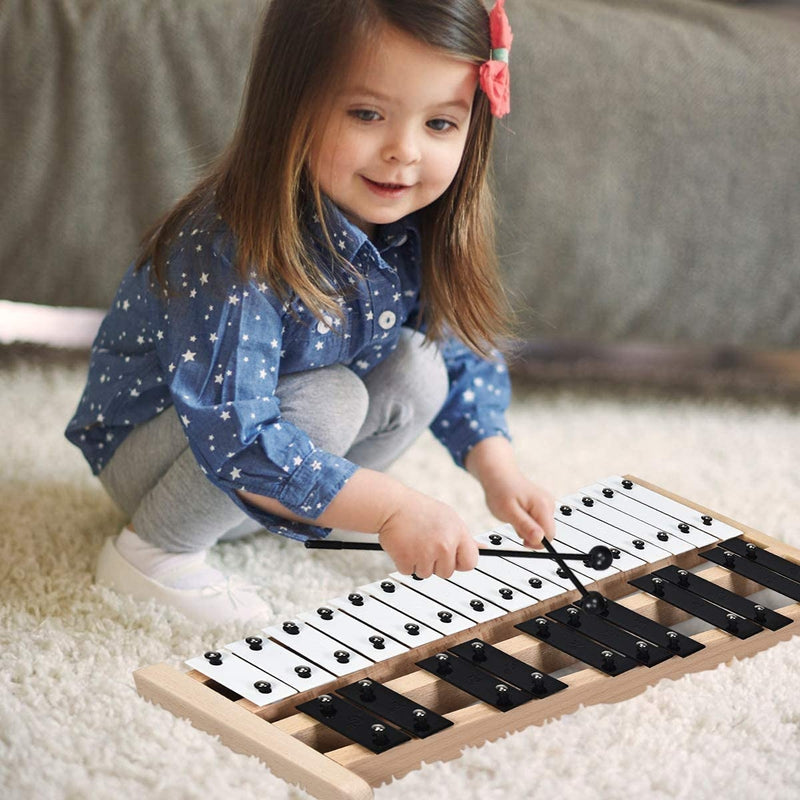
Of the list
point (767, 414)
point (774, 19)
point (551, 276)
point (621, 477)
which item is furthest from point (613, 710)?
point (774, 19)

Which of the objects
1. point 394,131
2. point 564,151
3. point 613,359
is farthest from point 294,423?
point 613,359

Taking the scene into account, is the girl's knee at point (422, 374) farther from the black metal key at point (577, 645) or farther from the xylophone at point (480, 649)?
the black metal key at point (577, 645)

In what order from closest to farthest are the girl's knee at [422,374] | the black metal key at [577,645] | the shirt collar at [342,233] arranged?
1. the black metal key at [577,645]
2. the shirt collar at [342,233]
3. the girl's knee at [422,374]

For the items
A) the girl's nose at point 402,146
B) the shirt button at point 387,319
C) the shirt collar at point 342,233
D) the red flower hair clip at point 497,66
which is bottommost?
the shirt button at point 387,319

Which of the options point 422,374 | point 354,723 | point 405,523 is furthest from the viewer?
point 422,374

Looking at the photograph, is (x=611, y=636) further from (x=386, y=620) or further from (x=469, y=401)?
(x=469, y=401)

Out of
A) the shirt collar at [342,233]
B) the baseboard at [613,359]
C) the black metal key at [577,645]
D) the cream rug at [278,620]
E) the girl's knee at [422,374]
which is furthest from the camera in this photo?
the baseboard at [613,359]

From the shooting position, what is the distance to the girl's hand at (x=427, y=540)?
97cm

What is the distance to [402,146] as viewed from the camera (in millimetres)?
997

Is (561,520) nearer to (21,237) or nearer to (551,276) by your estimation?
(551,276)

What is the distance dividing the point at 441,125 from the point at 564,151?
53 cm

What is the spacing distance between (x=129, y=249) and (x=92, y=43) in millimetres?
235

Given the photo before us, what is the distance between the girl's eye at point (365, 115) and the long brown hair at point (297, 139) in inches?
0.9

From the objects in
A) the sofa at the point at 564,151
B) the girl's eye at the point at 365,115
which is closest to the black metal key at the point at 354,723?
the girl's eye at the point at 365,115
